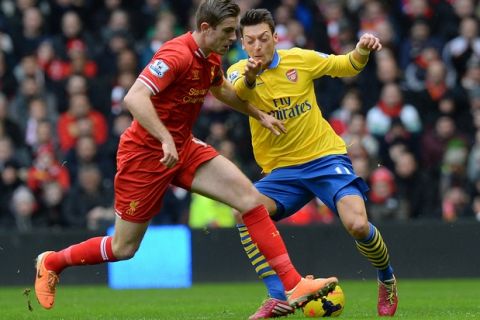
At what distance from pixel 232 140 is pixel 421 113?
246cm

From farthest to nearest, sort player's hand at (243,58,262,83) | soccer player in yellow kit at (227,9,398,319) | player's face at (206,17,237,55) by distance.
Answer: soccer player in yellow kit at (227,9,398,319) → player's hand at (243,58,262,83) → player's face at (206,17,237,55)

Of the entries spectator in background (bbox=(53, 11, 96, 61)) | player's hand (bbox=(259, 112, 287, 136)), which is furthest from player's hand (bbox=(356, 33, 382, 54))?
spectator in background (bbox=(53, 11, 96, 61))

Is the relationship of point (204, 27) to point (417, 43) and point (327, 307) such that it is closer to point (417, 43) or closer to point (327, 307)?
point (327, 307)

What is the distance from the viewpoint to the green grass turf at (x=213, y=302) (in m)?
10.4

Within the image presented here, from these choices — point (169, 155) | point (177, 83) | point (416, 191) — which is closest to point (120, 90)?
point (416, 191)

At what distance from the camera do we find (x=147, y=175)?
948 cm

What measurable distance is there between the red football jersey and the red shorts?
0.09m

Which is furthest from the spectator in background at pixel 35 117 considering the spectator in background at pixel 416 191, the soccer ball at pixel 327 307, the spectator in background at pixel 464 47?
the soccer ball at pixel 327 307

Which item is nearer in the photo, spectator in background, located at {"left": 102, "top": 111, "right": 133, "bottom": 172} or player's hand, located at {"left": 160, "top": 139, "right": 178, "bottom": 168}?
player's hand, located at {"left": 160, "top": 139, "right": 178, "bottom": 168}

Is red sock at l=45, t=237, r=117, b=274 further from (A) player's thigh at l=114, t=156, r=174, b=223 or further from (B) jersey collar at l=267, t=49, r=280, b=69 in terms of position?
(B) jersey collar at l=267, t=49, r=280, b=69

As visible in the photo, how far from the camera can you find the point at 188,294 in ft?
45.5

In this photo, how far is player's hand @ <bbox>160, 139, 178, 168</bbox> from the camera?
876 centimetres

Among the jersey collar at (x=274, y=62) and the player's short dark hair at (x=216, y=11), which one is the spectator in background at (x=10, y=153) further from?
the player's short dark hair at (x=216, y=11)

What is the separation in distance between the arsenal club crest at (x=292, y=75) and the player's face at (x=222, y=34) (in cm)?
113
